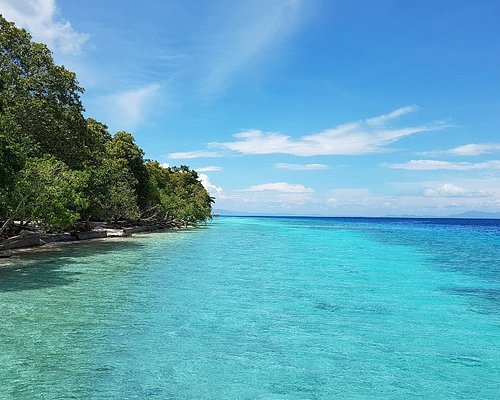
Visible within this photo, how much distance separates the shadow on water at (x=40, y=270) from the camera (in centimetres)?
1396

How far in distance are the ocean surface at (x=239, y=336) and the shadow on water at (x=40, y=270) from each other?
0.07 metres

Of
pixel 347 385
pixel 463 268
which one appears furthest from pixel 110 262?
pixel 463 268

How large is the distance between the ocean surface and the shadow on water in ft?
0.24

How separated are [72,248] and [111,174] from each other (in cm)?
974

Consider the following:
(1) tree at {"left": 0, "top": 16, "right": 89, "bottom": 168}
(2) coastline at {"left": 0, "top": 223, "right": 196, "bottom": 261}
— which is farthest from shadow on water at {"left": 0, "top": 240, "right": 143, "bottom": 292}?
(1) tree at {"left": 0, "top": 16, "right": 89, "bottom": 168}

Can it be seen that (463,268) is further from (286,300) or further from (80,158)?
(80,158)

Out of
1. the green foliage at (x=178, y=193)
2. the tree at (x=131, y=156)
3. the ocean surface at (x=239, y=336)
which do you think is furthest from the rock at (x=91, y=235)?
the green foliage at (x=178, y=193)

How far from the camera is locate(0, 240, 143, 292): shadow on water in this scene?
1396cm

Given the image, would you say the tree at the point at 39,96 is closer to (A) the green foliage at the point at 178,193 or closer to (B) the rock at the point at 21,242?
(B) the rock at the point at 21,242

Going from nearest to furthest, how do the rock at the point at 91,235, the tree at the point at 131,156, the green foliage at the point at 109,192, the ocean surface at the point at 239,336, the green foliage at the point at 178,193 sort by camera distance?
the ocean surface at the point at 239,336 → the green foliage at the point at 109,192 → the rock at the point at 91,235 → the tree at the point at 131,156 → the green foliage at the point at 178,193

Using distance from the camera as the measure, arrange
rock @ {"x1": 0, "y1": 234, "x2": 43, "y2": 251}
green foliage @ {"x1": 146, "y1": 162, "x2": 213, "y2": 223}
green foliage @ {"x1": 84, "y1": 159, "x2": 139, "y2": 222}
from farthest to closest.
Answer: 1. green foliage @ {"x1": 146, "y1": 162, "x2": 213, "y2": 223}
2. green foliage @ {"x1": 84, "y1": 159, "x2": 139, "y2": 222}
3. rock @ {"x1": 0, "y1": 234, "x2": 43, "y2": 251}

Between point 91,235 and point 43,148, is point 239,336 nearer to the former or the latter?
point 43,148

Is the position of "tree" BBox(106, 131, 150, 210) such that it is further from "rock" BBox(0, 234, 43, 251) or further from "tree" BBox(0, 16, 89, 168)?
"rock" BBox(0, 234, 43, 251)

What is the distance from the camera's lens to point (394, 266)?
24.3m
